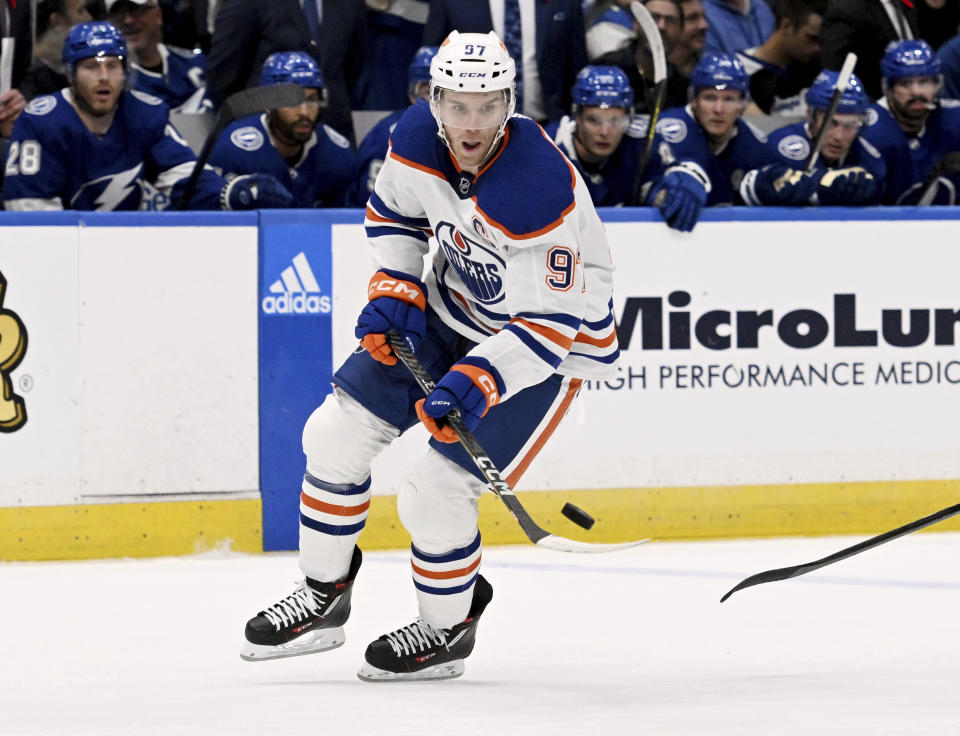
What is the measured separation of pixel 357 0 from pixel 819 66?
6.14ft

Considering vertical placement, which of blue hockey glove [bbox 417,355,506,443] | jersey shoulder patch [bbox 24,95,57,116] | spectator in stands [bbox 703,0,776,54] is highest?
spectator in stands [bbox 703,0,776,54]

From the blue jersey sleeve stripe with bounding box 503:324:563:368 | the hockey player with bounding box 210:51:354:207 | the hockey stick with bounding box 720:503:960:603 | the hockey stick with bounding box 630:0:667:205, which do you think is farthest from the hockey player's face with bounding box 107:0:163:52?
the hockey stick with bounding box 720:503:960:603

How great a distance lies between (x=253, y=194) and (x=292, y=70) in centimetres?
57

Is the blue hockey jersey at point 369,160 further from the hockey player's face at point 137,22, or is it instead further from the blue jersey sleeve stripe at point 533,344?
the blue jersey sleeve stripe at point 533,344

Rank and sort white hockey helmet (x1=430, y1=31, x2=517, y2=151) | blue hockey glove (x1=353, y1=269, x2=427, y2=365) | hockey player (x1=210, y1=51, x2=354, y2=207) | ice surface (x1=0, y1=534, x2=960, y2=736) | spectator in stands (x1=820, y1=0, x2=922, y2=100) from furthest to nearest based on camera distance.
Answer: spectator in stands (x1=820, y1=0, x2=922, y2=100) < hockey player (x1=210, y1=51, x2=354, y2=207) < blue hockey glove (x1=353, y1=269, x2=427, y2=365) < white hockey helmet (x1=430, y1=31, x2=517, y2=151) < ice surface (x1=0, y1=534, x2=960, y2=736)

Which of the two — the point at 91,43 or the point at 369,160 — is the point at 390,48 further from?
the point at 91,43

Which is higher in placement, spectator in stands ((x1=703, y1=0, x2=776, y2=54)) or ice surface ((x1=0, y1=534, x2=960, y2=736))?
spectator in stands ((x1=703, y1=0, x2=776, y2=54))

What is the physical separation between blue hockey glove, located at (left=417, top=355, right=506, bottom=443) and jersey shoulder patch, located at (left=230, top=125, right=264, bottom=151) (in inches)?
88.0

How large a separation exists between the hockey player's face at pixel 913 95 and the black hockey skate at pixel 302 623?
3.21m

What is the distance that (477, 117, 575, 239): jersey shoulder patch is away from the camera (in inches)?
113

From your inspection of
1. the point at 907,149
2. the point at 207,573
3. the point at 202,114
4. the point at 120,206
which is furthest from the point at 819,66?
the point at 207,573

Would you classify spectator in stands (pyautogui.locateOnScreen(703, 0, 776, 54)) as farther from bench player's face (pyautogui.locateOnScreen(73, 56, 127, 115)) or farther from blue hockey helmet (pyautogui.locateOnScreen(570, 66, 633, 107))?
bench player's face (pyautogui.locateOnScreen(73, 56, 127, 115))

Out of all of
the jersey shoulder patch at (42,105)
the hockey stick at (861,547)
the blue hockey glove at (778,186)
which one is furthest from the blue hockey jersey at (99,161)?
the hockey stick at (861,547)

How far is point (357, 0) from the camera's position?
529 centimetres
